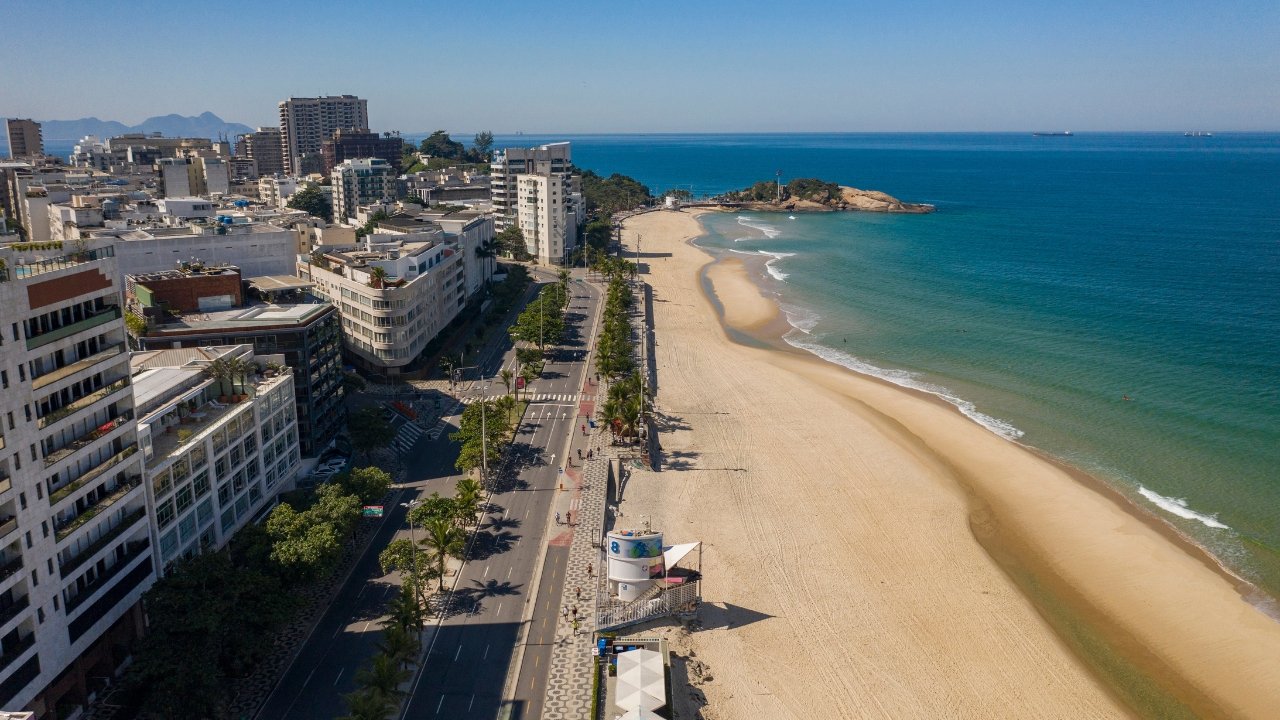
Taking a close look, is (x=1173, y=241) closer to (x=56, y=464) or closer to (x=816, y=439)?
(x=816, y=439)

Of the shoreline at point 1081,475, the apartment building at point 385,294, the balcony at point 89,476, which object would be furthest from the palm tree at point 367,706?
the shoreline at point 1081,475

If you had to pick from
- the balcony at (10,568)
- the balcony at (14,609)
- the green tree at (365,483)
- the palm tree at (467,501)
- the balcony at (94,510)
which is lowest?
the palm tree at (467,501)

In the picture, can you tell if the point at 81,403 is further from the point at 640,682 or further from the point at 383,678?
the point at 640,682

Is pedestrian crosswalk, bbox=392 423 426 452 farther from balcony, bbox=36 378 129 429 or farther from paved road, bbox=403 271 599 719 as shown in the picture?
balcony, bbox=36 378 129 429

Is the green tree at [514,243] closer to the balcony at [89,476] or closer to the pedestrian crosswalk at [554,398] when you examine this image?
the pedestrian crosswalk at [554,398]

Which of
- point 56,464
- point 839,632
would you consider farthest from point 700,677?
point 56,464

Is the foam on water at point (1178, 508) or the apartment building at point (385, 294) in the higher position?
the apartment building at point (385, 294)

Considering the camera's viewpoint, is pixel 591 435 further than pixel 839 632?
Yes
